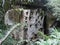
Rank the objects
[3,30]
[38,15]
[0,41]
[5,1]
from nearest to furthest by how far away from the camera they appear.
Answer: [0,41] < [3,30] < [5,1] < [38,15]

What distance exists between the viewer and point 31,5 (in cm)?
855

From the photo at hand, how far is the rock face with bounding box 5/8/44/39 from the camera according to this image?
728 cm

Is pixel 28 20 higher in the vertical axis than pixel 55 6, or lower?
lower

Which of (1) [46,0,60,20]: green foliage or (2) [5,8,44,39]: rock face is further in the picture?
(1) [46,0,60,20]: green foliage

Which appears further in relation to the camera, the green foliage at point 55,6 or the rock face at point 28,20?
the green foliage at point 55,6

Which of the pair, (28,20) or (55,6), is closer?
(28,20)

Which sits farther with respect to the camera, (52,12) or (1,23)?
(52,12)

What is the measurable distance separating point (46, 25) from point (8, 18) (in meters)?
2.24

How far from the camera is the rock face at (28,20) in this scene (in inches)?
286

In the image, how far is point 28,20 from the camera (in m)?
7.71

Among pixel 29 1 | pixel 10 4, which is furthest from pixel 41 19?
pixel 10 4

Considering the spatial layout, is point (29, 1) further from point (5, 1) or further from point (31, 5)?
point (5, 1)

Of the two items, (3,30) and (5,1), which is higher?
(5,1)

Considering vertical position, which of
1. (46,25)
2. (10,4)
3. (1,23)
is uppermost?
(10,4)
